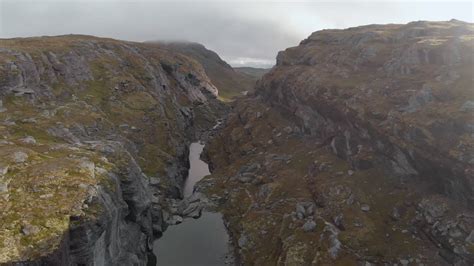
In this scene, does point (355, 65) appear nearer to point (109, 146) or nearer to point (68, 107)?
point (109, 146)

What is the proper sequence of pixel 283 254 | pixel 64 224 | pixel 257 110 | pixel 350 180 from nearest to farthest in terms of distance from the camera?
pixel 64 224 → pixel 283 254 → pixel 350 180 → pixel 257 110

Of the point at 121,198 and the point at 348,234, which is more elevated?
the point at 121,198

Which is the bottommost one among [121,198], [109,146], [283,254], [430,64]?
[283,254]

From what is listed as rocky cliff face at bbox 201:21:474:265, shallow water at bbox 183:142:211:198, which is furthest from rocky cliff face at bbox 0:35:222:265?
rocky cliff face at bbox 201:21:474:265

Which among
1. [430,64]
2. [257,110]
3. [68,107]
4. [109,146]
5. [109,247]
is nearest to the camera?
[109,247]

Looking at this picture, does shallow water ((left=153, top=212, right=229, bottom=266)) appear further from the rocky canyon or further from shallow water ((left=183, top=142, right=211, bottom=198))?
shallow water ((left=183, top=142, right=211, bottom=198))

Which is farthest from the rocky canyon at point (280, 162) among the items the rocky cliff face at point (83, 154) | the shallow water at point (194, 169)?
the shallow water at point (194, 169)

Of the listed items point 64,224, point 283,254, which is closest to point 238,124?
point 283,254
